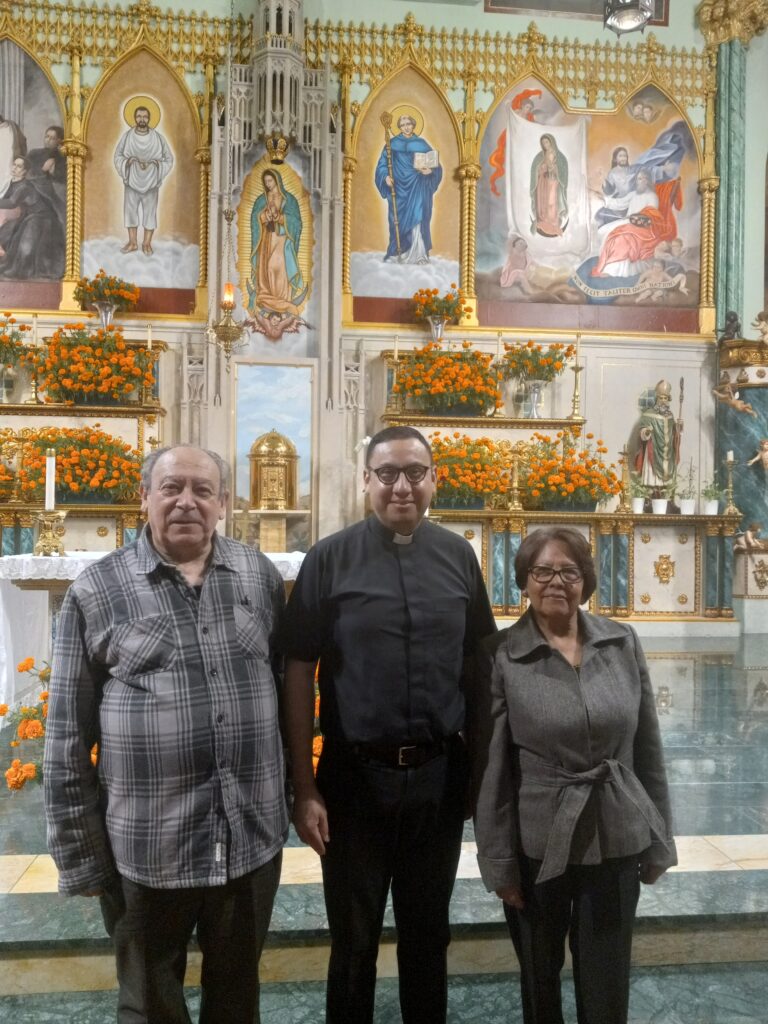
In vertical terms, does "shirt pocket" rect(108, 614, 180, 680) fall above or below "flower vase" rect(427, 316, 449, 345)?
below

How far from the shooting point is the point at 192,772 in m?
1.98

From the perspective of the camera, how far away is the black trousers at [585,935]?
2115 millimetres

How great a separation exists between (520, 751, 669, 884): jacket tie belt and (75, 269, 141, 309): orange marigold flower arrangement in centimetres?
952

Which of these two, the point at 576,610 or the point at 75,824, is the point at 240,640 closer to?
the point at 75,824

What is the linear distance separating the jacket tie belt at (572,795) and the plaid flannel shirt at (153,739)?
652 mm

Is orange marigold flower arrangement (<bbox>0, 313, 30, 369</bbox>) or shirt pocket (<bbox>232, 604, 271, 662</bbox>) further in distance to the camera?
orange marigold flower arrangement (<bbox>0, 313, 30, 369</bbox>)

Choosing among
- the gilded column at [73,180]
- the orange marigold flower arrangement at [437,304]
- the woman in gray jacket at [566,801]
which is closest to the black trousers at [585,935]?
the woman in gray jacket at [566,801]

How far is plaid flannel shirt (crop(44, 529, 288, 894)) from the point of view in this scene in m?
1.96

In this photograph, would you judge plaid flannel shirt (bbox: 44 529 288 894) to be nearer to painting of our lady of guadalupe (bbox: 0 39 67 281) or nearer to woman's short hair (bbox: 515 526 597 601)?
woman's short hair (bbox: 515 526 597 601)

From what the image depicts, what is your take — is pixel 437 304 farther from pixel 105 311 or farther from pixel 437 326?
pixel 105 311

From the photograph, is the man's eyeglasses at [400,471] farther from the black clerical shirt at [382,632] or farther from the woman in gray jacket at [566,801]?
the woman in gray jacket at [566,801]

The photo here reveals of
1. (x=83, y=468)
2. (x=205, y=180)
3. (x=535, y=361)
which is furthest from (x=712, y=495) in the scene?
(x=205, y=180)

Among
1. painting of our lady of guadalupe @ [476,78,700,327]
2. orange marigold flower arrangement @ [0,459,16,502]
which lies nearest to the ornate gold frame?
painting of our lady of guadalupe @ [476,78,700,327]

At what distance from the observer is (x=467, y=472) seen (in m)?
9.51
